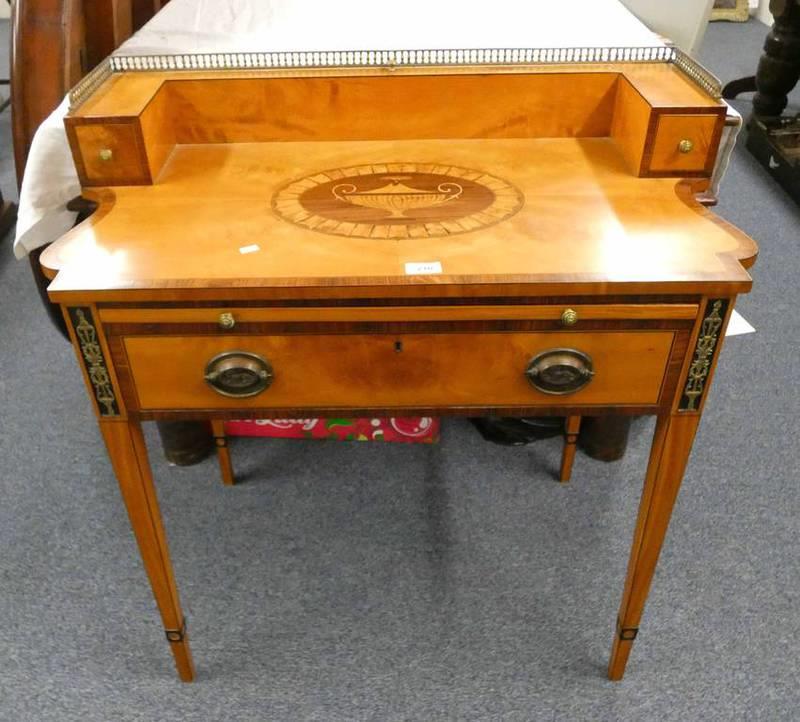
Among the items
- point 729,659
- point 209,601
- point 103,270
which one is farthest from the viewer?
point 209,601

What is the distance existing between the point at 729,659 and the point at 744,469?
492 mm

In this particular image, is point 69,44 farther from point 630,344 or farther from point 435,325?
A: point 630,344

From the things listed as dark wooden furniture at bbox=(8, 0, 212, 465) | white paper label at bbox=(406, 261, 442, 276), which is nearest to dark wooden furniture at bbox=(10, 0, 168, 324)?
dark wooden furniture at bbox=(8, 0, 212, 465)

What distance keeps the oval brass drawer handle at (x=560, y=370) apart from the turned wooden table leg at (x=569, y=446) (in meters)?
0.64

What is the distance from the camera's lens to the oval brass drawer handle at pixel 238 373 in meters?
0.83

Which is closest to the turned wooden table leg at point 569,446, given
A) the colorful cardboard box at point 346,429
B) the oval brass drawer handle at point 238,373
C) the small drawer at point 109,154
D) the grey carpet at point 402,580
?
the grey carpet at point 402,580

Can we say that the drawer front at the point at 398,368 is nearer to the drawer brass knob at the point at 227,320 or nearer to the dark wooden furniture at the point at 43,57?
the drawer brass knob at the point at 227,320

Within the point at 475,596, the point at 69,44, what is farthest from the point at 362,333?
the point at 69,44

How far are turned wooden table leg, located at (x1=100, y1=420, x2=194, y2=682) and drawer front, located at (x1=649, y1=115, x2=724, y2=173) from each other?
76 centimetres

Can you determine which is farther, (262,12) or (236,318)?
(262,12)

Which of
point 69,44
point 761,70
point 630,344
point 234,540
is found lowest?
point 234,540

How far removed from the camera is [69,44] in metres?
1.26

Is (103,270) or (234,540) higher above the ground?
(103,270)

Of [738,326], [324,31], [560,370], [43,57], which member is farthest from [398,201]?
[738,326]
